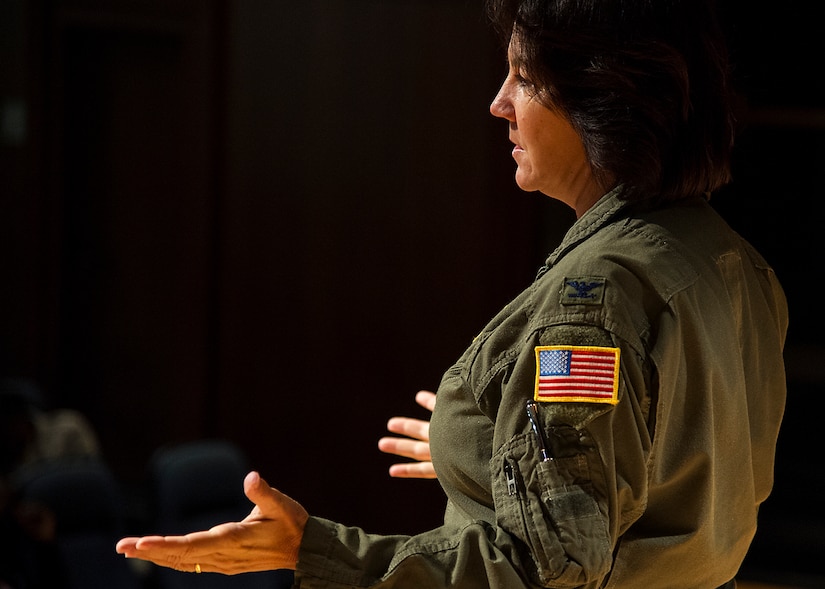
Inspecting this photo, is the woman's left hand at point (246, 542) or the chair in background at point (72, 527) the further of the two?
the chair in background at point (72, 527)

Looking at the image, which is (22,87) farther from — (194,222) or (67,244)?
(194,222)

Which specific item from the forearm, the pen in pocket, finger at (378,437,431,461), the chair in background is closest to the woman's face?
the pen in pocket

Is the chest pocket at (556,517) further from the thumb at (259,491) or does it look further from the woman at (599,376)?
the thumb at (259,491)

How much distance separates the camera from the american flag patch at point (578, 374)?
105cm

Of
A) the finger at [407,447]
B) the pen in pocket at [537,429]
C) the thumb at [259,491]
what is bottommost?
the finger at [407,447]

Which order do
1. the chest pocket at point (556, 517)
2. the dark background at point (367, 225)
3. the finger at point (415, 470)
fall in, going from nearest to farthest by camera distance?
1. the chest pocket at point (556, 517)
2. the finger at point (415, 470)
3. the dark background at point (367, 225)

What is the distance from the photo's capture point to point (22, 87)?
5.41 metres

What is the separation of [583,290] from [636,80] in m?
0.23

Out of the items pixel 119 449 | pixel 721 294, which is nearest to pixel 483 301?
pixel 119 449

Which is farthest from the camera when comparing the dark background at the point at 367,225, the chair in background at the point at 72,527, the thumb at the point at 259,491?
the dark background at the point at 367,225

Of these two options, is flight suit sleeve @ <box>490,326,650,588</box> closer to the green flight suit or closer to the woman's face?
the green flight suit

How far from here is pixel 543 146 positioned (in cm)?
124

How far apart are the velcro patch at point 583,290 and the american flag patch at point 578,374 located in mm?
47

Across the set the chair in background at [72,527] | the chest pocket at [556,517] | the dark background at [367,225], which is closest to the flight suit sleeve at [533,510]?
the chest pocket at [556,517]
